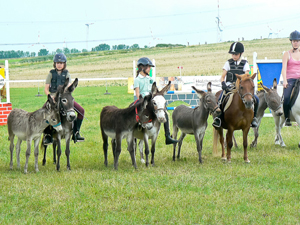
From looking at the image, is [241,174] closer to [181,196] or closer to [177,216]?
[181,196]

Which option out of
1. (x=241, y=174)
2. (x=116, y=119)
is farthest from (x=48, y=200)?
(x=241, y=174)

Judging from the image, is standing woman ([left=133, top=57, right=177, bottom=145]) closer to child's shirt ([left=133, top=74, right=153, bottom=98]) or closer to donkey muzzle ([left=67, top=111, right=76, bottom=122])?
child's shirt ([left=133, top=74, right=153, bottom=98])

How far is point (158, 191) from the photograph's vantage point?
6984 mm

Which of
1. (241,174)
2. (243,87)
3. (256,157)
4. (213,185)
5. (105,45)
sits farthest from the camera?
(105,45)

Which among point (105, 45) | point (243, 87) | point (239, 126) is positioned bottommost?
point (239, 126)

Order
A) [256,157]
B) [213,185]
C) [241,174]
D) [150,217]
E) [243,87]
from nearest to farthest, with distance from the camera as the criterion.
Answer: [150,217] < [213,185] < [241,174] < [243,87] < [256,157]

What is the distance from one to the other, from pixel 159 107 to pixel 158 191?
2.02m

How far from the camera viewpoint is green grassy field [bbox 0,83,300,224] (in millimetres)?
5766

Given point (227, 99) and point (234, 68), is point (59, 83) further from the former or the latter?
point (234, 68)

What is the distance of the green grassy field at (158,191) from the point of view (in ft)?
18.9

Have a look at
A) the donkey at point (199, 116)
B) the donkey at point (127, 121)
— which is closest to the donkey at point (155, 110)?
the donkey at point (127, 121)

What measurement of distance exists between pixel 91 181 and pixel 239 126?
3.89 meters

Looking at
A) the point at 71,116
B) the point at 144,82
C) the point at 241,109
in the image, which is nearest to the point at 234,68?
the point at 241,109

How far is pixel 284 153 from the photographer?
10461 mm
